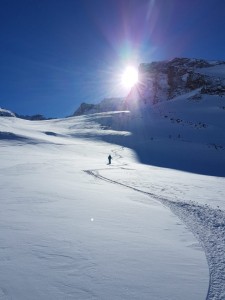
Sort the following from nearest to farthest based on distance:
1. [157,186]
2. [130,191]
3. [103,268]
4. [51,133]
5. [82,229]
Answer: [103,268], [82,229], [130,191], [157,186], [51,133]

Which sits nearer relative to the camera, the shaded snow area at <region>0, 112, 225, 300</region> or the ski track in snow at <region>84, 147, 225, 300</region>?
the shaded snow area at <region>0, 112, 225, 300</region>

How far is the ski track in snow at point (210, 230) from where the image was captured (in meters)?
5.03

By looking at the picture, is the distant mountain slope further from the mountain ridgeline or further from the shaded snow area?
the shaded snow area

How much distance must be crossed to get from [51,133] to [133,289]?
44.7m

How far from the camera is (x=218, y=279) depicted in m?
5.13

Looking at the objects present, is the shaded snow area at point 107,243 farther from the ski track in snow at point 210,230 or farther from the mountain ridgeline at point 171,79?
the mountain ridgeline at point 171,79

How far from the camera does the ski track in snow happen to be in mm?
5028

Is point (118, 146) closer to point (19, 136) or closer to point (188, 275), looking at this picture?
point (19, 136)

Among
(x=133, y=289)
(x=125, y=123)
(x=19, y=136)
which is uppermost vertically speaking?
(x=125, y=123)

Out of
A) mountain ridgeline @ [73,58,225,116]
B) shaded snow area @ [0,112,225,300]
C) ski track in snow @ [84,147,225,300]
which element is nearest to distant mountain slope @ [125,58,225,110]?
mountain ridgeline @ [73,58,225,116]

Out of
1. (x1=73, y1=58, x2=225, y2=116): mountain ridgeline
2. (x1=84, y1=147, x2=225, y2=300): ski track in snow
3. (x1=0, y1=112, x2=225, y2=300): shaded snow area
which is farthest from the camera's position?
(x1=73, y1=58, x2=225, y2=116): mountain ridgeline

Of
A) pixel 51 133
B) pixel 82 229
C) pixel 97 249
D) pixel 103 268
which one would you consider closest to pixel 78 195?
pixel 82 229

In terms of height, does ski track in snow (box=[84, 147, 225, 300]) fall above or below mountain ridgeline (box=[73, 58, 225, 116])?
below

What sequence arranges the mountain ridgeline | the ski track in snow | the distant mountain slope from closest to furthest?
1. the ski track in snow
2. the mountain ridgeline
3. the distant mountain slope
